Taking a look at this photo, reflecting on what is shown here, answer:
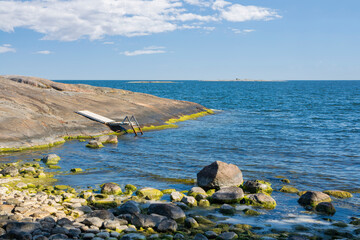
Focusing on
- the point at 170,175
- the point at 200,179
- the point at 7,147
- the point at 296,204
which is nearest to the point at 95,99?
the point at 7,147

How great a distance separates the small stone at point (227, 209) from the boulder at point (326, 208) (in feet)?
11.0

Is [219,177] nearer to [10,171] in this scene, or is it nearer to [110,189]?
[110,189]

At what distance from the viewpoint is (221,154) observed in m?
25.0

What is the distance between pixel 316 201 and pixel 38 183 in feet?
41.7

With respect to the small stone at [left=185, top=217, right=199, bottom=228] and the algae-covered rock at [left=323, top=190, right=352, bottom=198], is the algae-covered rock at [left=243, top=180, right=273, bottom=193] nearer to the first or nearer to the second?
the algae-covered rock at [left=323, top=190, right=352, bottom=198]

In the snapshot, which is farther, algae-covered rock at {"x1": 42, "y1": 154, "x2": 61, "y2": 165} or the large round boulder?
algae-covered rock at {"x1": 42, "y1": 154, "x2": 61, "y2": 165}

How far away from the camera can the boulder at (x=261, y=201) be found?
46.0ft

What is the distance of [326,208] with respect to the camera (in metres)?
13.4

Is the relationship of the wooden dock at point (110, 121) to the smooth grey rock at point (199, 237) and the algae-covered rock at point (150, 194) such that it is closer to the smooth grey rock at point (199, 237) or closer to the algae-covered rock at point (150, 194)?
the algae-covered rock at point (150, 194)

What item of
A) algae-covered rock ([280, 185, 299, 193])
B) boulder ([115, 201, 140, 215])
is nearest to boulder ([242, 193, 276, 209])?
algae-covered rock ([280, 185, 299, 193])

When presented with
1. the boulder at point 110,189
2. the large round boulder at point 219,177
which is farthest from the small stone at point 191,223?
the large round boulder at point 219,177

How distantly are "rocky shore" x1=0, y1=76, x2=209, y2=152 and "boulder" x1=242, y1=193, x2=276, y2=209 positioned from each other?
17236mm

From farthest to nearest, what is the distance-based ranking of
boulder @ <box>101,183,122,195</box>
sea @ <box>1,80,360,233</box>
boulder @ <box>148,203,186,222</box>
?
1. boulder @ <box>101,183,122,195</box>
2. sea @ <box>1,80,360,233</box>
3. boulder @ <box>148,203,186,222</box>

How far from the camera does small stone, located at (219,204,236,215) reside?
13.2 metres
